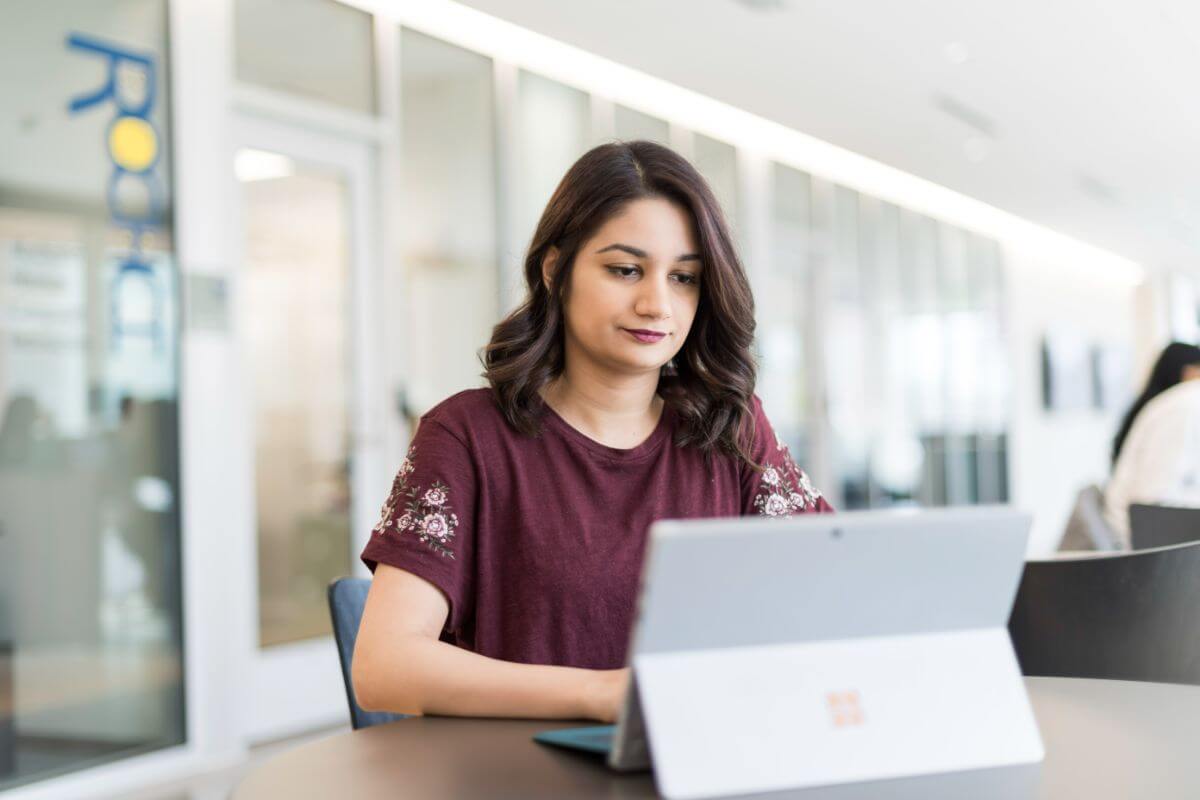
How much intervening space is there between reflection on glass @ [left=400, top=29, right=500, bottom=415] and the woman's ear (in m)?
3.15

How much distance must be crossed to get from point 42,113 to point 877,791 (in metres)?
3.32

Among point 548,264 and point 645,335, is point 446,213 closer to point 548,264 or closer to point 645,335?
point 548,264

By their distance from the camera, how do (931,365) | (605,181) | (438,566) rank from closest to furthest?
(438,566)
(605,181)
(931,365)

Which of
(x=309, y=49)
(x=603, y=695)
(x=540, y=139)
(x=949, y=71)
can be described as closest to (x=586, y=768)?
(x=603, y=695)

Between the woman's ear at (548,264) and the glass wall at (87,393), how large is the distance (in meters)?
2.27

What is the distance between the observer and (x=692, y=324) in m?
1.60

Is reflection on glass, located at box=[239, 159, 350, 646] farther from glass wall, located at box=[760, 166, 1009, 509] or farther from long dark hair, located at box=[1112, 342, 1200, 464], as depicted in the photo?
glass wall, located at box=[760, 166, 1009, 509]

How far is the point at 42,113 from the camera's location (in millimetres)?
3332

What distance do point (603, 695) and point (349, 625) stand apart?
564 millimetres

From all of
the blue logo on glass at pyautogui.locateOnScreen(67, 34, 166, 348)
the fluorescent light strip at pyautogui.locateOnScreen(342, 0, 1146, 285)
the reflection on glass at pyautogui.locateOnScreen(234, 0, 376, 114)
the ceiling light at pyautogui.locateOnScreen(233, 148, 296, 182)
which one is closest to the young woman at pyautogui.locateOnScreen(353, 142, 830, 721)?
the blue logo on glass at pyautogui.locateOnScreen(67, 34, 166, 348)

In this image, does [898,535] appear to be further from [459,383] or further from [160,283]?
[459,383]

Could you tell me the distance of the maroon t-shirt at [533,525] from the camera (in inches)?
56.8

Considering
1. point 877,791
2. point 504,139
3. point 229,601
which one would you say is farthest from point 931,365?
point 877,791

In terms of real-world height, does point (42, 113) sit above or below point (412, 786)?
above
